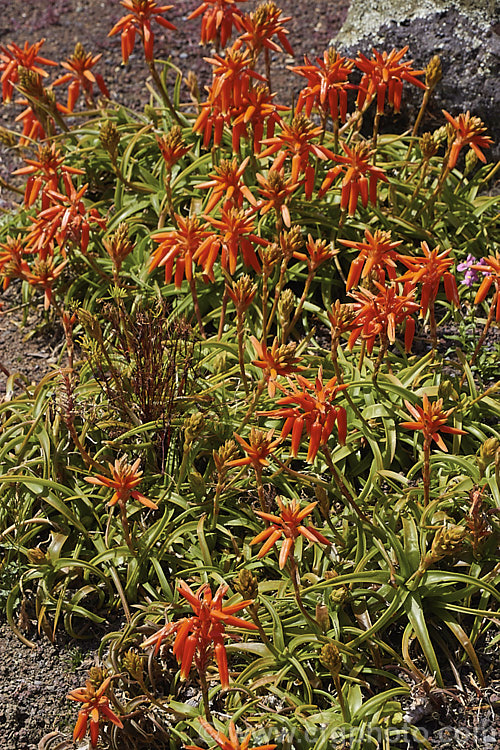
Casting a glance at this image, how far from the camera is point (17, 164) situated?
16.6 feet

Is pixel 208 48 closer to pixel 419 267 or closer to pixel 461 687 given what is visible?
pixel 419 267

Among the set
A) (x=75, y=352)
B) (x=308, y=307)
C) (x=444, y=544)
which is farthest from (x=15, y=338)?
(x=444, y=544)

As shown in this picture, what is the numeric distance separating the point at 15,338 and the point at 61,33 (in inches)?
124

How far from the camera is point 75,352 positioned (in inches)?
147

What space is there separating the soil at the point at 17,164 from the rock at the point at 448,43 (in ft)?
2.75

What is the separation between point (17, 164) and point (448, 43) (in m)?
2.61

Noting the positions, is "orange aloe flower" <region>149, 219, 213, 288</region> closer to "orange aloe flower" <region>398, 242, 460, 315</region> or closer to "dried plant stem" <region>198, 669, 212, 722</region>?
"orange aloe flower" <region>398, 242, 460, 315</region>

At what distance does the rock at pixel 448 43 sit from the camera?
4336 millimetres

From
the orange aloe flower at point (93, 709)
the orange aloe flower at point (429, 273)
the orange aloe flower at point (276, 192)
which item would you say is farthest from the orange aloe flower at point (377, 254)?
the orange aloe flower at point (93, 709)

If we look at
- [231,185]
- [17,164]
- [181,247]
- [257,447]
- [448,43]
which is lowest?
[17,164]

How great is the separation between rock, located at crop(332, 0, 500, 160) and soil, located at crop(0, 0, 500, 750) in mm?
839

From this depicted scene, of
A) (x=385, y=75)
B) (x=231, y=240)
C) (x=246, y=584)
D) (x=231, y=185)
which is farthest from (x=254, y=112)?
(x=246, y=584)

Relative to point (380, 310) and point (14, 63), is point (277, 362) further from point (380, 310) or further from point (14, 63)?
point (14, 63)

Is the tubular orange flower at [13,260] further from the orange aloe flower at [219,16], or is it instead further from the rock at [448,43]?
the rock at [448,43]
